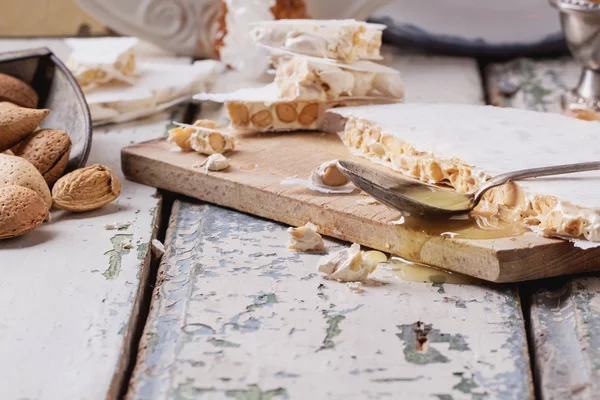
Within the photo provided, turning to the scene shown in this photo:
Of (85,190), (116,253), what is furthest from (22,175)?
(116,253)

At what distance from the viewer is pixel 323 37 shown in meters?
1.60

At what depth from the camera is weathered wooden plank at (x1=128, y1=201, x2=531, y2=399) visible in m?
0.91

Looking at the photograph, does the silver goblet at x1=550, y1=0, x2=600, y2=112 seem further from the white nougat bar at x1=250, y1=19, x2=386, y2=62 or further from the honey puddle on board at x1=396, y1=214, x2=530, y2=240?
the honey puddle on board at x1=396, y1=214, x2=530, y2=240

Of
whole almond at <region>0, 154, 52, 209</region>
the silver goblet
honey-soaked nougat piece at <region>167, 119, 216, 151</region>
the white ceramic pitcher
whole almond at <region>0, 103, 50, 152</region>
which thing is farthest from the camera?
the white ceramic pitcher

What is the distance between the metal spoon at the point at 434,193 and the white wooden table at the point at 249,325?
0.10 meters

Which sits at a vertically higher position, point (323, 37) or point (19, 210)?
point (323, 37)

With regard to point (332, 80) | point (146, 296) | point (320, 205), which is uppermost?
point (332, 80)

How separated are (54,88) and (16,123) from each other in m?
0.22

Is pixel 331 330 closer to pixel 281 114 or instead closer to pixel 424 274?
pixel 424 274

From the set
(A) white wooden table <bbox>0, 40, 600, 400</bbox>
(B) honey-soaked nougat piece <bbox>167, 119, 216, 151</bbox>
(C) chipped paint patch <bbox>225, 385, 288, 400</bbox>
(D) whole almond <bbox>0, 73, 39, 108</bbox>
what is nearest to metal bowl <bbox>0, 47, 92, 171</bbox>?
(D) whole almond <bbox>0, 73, 39, 108</bbox>

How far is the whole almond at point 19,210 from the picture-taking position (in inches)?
48.6

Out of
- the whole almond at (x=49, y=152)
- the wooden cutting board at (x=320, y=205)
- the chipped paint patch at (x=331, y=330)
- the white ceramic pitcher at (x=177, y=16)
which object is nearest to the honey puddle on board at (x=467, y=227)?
the wooden cutting board at (x=320, y=205)

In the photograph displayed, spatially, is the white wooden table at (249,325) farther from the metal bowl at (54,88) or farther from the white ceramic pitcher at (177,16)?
the white ceramic pitcher at (177,16)

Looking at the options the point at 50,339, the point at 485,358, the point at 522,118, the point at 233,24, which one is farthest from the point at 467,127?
the point at 233,24
